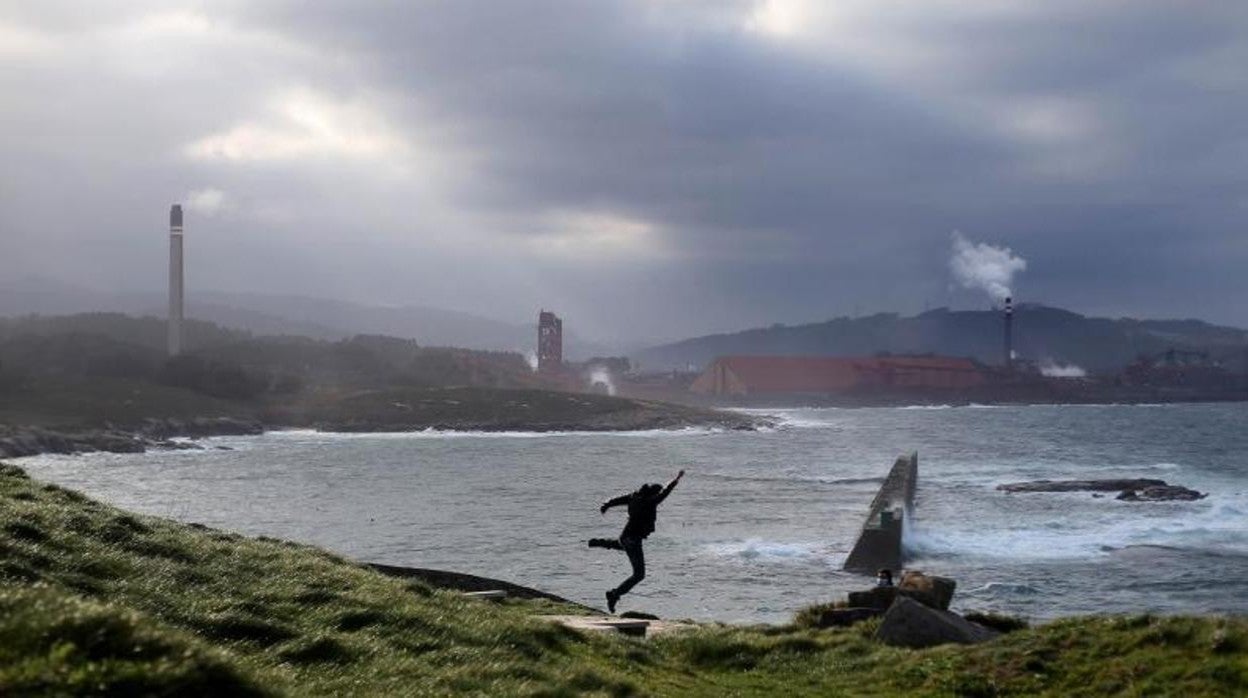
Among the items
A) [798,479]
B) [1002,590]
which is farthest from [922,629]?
[798,479]

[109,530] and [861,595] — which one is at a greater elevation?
[109,530]

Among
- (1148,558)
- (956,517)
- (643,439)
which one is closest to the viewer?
(1148,558)

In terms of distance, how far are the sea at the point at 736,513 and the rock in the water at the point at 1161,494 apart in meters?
1.22

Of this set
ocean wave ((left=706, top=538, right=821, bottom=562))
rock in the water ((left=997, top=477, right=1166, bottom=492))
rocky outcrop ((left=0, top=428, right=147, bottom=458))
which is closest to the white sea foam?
ocean wave ((left=706, top=538, right=821, bottom=562))

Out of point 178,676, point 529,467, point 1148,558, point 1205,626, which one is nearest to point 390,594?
point 178,676

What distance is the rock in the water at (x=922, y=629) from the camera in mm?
14523

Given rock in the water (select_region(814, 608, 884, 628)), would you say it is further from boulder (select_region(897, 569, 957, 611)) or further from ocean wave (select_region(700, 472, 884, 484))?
ocean wave (select_region(700, 472, 884, 484))

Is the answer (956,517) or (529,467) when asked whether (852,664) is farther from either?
(529,467)

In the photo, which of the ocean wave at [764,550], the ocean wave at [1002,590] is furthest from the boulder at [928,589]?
the ocean wave at [764,550]

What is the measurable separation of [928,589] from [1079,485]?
50651mm

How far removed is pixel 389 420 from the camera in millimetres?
139750

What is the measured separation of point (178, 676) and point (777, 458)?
84.8 metres

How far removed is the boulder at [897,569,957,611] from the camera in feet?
55.4

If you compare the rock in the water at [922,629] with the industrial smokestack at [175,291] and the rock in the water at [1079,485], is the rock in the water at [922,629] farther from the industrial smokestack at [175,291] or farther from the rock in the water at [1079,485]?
the industrial smokestack at [175,291]
